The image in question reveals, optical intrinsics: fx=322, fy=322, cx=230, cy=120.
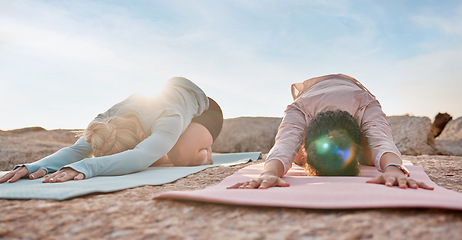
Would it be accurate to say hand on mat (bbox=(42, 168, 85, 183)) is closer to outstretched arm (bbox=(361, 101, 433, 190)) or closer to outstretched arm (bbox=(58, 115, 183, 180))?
outstretched arm (bbox=(58, 115, 183, 180))

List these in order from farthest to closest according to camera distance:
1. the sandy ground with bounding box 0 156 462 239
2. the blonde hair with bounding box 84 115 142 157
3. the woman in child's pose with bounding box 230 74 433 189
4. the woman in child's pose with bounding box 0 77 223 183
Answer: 1. the blonde hair with bounding box 84 115 142 157
2. the woman in child's pose with bounding box 0 77 223 183
3. the woman in child's pose with bounding box 230 74 433 189
4. the sandy ground with bounding box 0 156 462 239

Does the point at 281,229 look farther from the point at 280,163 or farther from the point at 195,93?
the point at 195,93

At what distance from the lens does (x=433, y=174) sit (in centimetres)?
262

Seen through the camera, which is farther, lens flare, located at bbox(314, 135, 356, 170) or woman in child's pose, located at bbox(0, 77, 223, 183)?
woman in child's pose, located at bbox(0, 77, 223, 183)

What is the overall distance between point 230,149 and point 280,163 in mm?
4696

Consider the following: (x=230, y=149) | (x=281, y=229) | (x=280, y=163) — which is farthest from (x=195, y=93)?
(x=230, y=149)

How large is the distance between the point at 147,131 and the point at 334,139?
158cm

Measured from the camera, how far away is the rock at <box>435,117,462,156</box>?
6.06m

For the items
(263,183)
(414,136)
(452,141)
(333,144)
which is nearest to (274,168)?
(263,183)

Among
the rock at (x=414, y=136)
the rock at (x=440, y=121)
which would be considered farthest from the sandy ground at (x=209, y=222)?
the rock at (x=440, y=121)

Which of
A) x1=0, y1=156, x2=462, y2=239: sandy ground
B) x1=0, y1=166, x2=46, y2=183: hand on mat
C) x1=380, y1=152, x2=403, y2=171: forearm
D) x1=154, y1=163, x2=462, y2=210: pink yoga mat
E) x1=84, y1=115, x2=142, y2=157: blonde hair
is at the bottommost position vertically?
x1=0, y1=156, x2=462, y2=239: sandy ground

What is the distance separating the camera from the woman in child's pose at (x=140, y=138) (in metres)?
2.21

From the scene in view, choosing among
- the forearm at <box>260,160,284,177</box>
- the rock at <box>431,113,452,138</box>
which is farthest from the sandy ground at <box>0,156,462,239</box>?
the rock at <box>431,113,452,138</box>

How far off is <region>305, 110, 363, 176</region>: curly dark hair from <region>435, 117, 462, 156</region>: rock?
5.18 metres
